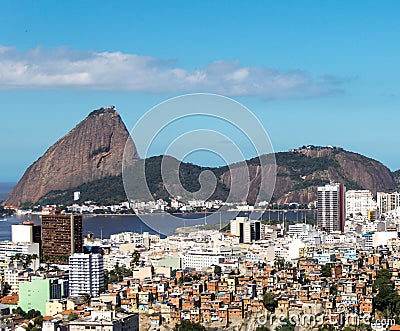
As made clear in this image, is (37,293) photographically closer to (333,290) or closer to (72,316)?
(72,316)

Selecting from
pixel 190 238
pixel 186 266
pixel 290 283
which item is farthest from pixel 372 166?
pixel 290 283

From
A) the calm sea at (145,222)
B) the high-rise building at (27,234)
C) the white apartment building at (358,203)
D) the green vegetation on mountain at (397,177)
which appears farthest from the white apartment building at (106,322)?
the green vegetation on mountain at (397,177)

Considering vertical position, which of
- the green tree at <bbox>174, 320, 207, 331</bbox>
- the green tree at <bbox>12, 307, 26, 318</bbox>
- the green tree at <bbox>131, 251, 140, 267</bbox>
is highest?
the green tree at <bbox>131, 251, 140, 267</bbox>

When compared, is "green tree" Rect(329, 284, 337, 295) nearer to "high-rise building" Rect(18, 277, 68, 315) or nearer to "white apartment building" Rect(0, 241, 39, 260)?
"high-rise building" Rect(18, 277, 68, 315)

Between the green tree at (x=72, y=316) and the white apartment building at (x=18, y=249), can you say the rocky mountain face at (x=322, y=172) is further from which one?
the green tree at (x=72, y=316)

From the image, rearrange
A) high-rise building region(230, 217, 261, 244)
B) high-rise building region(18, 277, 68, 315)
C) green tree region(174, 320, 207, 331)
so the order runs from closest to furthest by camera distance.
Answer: green tree region(174, 320, 207, 331)
high-rise building region(18, 277, 68, 315)
high-rise building region(230, 217, 261, 244)

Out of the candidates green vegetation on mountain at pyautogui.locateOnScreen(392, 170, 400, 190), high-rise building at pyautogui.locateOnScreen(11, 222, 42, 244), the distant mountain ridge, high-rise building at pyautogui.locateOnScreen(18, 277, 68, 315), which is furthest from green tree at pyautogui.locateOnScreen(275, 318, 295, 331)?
green vegetation on mountain at pyautogui.locateOnScreen(392, 170, 400, 190)

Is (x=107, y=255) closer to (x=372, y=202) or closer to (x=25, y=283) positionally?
(x=25, y=283)

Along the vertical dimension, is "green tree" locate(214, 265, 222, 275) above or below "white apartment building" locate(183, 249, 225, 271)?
below
